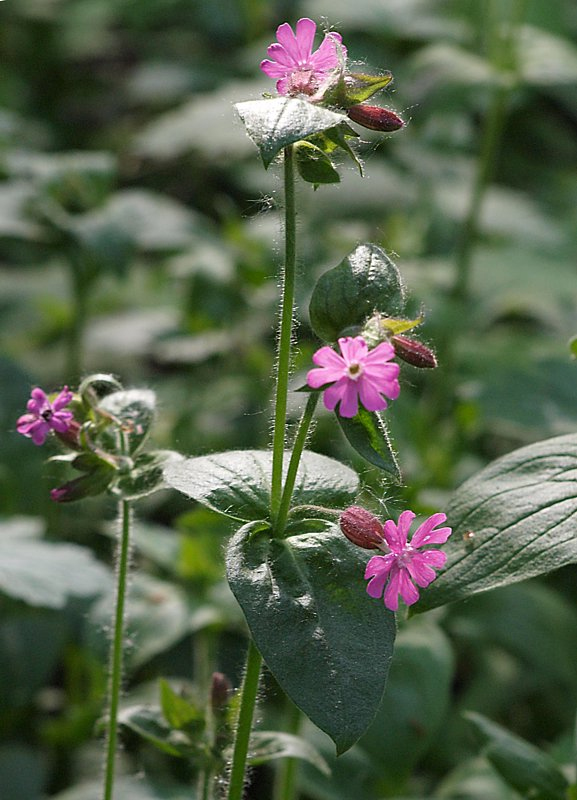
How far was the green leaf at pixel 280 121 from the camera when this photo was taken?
0.90 meters

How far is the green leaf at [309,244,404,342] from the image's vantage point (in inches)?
42.1

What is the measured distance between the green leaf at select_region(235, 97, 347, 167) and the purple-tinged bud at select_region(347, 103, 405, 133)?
79mm

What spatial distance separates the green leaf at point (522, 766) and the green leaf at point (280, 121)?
33.8 inches

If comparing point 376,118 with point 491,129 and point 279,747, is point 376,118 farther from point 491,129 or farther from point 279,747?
point 491,129

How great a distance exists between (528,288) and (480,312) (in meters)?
0.16

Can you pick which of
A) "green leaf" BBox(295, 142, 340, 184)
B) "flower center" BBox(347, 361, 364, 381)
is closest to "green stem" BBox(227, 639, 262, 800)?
"flower center" BBox(347, 361, 364, 381)

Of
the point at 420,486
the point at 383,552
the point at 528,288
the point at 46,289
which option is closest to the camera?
the point at 383,552

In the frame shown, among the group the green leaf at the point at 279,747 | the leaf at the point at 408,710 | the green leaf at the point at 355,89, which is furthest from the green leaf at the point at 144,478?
the leaf at the point at 408,710

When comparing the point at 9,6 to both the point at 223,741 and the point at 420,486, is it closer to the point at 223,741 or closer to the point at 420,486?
the point at 420,486

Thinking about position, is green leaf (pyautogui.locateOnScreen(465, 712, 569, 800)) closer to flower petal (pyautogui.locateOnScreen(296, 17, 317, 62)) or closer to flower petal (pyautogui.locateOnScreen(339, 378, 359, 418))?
flower petal (pyautogui.locateOnScreen(339, 378, 359, 418))

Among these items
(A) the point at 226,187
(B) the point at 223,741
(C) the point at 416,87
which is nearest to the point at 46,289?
(A) the point at 226,187

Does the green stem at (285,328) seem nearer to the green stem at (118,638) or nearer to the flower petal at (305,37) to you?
the flower petal at (305,37)

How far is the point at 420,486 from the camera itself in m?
2.06

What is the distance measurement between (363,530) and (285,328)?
22 centimetres
